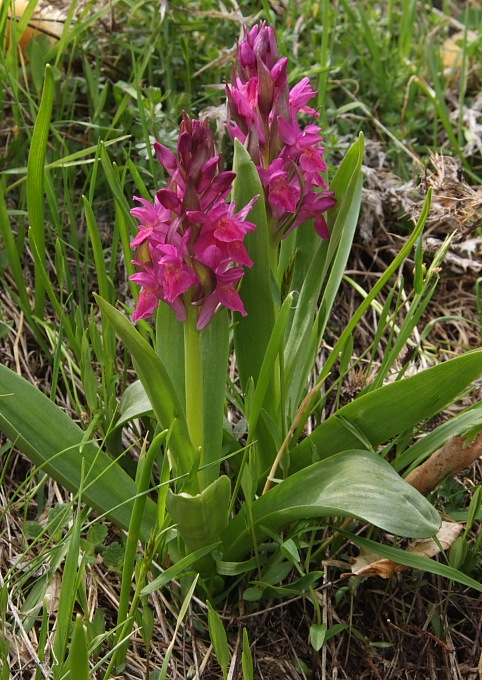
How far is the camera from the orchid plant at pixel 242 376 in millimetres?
1335

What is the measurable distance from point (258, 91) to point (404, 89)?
53.5 inches

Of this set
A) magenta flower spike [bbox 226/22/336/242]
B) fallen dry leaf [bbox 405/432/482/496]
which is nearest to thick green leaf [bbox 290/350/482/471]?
fallen dry leaf [bbox 405/432/482/496]

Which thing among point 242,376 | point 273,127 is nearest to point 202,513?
point 242,376

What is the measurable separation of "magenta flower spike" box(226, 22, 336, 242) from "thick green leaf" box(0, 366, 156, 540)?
0.55 m

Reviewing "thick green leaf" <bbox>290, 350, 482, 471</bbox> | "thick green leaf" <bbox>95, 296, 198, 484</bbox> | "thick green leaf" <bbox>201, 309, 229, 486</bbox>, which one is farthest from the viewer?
"thick green leaf" <bbox>201, 309, 229, 486</bbox>

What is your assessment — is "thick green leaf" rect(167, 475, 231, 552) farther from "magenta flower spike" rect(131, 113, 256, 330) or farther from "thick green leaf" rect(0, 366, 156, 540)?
"magenta flower spike" rect(131, 113, 256, 330)

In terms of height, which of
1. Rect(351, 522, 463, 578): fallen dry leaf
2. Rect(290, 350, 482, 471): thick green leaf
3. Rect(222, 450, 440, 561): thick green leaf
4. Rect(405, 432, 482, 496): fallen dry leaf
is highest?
Rect(290, 350, 482, 471): thick green leaf

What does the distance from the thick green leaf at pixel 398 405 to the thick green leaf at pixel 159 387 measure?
0.81 ft

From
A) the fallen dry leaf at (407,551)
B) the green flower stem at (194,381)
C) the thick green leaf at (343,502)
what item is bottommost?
the fallen dry leaf at (407,551)

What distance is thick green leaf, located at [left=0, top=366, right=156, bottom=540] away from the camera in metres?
1.47

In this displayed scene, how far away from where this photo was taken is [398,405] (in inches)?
57.1

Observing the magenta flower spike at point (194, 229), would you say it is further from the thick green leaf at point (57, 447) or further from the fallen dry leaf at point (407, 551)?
the fallen dry leaf at point (407, 551)

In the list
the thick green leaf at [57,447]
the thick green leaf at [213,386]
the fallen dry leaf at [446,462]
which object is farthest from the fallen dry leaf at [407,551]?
the thick green leaf at [57,447]

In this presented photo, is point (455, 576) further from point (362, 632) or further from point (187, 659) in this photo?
point (187, 659)
